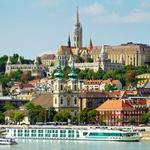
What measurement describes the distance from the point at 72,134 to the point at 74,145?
644cm

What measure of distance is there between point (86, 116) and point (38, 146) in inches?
882

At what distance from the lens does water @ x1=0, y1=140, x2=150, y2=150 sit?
173ft

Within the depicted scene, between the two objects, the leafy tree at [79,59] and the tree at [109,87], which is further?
the leafy tree at [79,59]

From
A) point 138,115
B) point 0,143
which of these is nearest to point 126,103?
point 138,115

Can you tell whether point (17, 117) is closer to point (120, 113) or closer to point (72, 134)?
point (120, 113)

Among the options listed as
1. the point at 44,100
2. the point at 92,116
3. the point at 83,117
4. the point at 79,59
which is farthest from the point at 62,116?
the point at 79,59

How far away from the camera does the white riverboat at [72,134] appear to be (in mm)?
60938

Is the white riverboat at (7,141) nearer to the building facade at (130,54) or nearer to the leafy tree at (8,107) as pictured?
the leafy tree at (8,107)

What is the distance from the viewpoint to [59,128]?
A: 64312 mm

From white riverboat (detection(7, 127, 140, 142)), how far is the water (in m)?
1.56

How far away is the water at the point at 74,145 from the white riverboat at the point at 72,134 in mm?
1564

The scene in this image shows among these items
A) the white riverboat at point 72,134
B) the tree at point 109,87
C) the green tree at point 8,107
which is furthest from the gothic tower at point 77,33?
the white riverboat at point 72,134

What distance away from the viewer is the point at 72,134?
6241 cm

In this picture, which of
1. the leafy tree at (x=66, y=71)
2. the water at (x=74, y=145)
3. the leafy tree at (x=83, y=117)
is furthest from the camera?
the leafy tree at (x=66, y=71)
